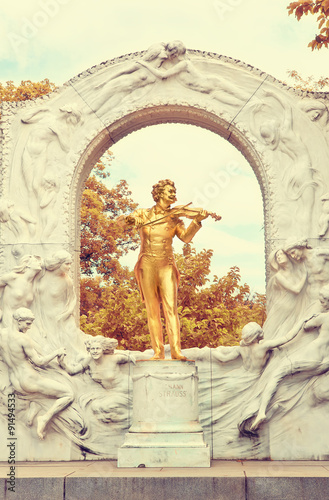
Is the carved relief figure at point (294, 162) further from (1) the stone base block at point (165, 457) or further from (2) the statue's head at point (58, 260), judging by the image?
(1) the stone base block at point (165, 457)

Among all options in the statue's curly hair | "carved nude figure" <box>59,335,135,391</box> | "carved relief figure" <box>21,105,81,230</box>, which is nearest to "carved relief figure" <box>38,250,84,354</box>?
"carved nude figure" <box>59,335,135,391</box>

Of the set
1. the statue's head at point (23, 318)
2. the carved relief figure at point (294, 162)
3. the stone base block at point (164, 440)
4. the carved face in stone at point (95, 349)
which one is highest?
the carved relief figure at point (294, 162)

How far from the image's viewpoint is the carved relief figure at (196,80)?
11055mm

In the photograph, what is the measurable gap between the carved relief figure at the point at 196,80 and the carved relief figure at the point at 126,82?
0.32 ft

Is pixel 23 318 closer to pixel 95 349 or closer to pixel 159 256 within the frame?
pixel 95 349

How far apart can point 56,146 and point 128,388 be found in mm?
3939

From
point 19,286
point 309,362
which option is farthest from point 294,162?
point 19,286

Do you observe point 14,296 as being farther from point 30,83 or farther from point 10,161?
point 30,83

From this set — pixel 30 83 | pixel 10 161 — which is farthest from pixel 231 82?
pixel 30 83

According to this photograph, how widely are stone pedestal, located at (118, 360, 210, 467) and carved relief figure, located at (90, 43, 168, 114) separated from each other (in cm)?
431

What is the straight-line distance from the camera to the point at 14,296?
1035 cm

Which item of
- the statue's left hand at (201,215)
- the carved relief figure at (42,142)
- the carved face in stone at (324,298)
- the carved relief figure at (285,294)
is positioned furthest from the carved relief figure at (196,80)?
the carved face in stone at (324,298)

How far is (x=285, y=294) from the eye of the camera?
33.9 ft

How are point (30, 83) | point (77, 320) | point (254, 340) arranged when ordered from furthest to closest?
point (30, 83)
point (77, 320)
point (254, 340)
